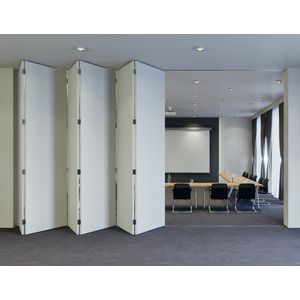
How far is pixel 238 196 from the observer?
784 centimetres

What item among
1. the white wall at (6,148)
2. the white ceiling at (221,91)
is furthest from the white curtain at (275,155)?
the white wall at (6,148)

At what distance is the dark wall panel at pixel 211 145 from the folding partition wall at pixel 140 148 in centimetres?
843

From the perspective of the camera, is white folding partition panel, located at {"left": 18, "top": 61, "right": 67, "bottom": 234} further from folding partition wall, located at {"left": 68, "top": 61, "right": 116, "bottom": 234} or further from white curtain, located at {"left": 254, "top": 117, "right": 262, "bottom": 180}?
white curtain, located at {"left": 254, "top": 117, "right": 262, "bottom": 180}

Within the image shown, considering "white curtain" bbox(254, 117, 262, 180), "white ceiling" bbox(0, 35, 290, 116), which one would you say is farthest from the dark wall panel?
"white ceiling" bbox(0, 35, 290, 116)

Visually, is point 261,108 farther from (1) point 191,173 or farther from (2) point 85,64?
(2) point 85,64

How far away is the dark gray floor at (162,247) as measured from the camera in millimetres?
4172

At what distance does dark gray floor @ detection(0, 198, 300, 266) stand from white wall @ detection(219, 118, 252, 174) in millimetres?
8883

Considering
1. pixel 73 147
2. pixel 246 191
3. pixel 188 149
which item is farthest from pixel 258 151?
pixel 73 147

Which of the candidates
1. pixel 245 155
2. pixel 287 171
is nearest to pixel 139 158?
pixel 287 171

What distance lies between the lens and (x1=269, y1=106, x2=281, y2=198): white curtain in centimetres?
1111

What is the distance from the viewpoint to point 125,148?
5.71 m

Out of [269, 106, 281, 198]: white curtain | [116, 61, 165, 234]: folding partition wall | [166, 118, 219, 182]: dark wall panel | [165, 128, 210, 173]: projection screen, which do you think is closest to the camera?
[116, 61, 165, 234]: folding partition wall

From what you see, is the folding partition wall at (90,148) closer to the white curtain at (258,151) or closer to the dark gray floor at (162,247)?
the dark gray floor at (162,247)

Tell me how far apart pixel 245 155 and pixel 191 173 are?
9.07 feet
